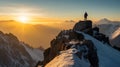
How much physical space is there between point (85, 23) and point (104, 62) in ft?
139

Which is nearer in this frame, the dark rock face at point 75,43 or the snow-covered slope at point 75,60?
the snow-covered slope at point 75,60

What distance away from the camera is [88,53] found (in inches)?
1820

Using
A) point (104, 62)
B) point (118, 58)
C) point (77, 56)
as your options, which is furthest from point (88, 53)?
point (118, 58)

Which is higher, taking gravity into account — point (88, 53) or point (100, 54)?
point (88, 53)

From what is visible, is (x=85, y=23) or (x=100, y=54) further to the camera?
(x=85, y=23)

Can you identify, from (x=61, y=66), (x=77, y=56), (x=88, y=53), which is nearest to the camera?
(x=61, y=66)

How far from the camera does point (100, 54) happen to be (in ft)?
237

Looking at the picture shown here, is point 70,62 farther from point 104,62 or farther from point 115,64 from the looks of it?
point 115,64

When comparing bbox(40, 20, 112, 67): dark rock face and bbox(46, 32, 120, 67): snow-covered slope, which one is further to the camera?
bbox(40, 20, 112, 67): dark rock face

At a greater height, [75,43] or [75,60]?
[75,60]

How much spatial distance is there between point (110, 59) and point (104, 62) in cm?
629

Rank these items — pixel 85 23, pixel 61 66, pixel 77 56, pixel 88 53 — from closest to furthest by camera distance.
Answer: pixel 61 66, pixel 77 56, pixel 88 53, pixel 85 23

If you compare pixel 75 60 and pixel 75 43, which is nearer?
pixel 75 60

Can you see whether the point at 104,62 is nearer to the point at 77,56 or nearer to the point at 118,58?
the point at 118,58
